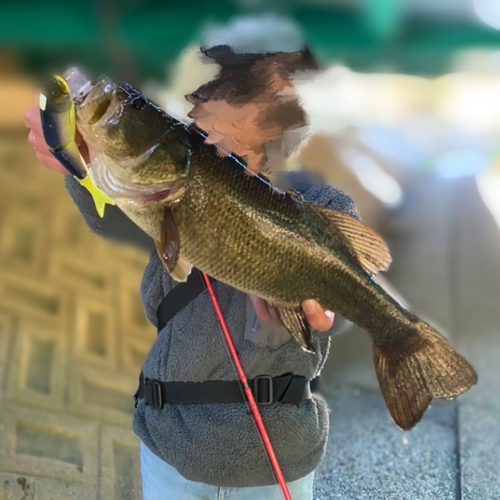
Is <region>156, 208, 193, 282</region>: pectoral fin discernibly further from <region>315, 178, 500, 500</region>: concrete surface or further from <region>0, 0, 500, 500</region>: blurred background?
<region>315, 178, 500, 500</region>: concrete surface

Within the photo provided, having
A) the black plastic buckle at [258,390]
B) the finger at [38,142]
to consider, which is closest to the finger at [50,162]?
the finger at [38,142]

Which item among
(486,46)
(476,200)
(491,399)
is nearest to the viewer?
(491,399)

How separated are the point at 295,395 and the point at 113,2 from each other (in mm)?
6668

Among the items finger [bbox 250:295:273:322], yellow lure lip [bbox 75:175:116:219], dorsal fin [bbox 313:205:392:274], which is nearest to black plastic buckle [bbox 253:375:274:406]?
finger [bbox 250:295:273:322]

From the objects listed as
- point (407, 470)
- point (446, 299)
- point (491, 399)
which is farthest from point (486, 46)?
point (407, 470)

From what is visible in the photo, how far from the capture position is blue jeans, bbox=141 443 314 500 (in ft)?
3.14

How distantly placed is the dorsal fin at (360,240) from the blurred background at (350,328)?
12 centimetres

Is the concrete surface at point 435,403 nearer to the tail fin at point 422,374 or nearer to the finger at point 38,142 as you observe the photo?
the tail fin at point 422,374

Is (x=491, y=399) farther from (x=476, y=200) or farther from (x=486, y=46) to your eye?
(x=486, y=46)

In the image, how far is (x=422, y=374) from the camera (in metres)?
0.85

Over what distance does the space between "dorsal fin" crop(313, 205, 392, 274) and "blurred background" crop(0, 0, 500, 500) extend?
120mm

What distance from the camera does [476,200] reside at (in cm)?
337

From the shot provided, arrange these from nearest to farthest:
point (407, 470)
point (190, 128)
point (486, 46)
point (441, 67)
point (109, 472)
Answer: point (190, 128) → point (109, 472) → point (407, 470) → point (441, 67) → point (486, 46)

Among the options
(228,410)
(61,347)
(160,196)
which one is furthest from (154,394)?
(61,347)
